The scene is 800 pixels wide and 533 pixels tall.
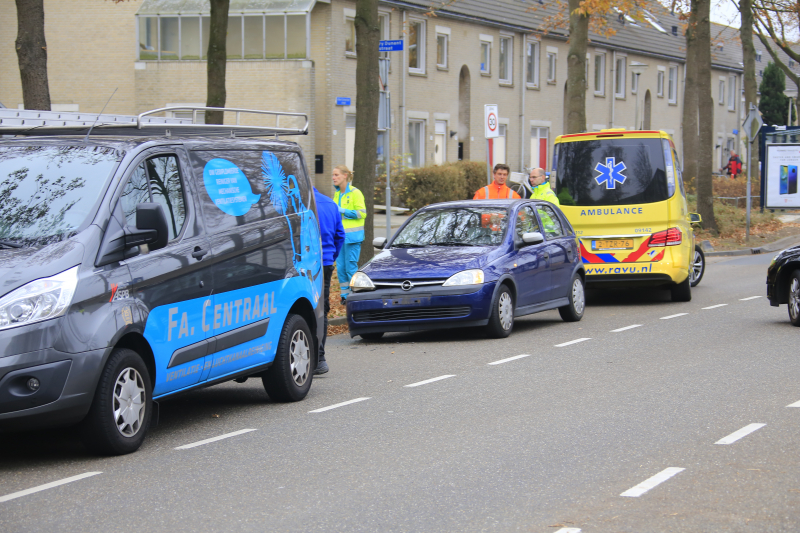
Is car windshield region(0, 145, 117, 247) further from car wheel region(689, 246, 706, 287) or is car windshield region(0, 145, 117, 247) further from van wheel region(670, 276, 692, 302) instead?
car wheel region(689, 246, 706, 287)

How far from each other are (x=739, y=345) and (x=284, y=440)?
624cm

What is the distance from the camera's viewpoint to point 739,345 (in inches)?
460

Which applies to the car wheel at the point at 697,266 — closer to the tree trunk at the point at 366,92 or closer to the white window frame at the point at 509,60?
the tree trunk at the point at 366,92

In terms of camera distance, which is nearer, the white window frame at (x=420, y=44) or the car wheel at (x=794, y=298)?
the car wheel at (x=794, y=298)

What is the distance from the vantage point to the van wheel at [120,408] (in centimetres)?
658

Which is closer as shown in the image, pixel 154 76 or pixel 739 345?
pixel 739 345

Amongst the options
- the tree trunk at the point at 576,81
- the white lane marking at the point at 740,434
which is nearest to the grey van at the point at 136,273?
the white lane marking at the point at 740,434

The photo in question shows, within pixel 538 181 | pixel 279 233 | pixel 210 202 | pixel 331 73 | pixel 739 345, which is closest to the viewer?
pixel 210 202

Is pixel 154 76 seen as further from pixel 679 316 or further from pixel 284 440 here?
pixel 284 440

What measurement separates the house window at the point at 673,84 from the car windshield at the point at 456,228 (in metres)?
49.8

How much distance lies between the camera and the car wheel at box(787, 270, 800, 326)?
13.2m

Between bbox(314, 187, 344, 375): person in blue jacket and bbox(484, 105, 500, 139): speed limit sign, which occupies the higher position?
bbox(484, 105, 500, 139): speed limit sign

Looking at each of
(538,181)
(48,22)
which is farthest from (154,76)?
(538,181)

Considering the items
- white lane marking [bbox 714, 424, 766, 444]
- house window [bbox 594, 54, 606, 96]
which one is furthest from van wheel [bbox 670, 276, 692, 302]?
house window [bbox 594, 54, 606, 96]
